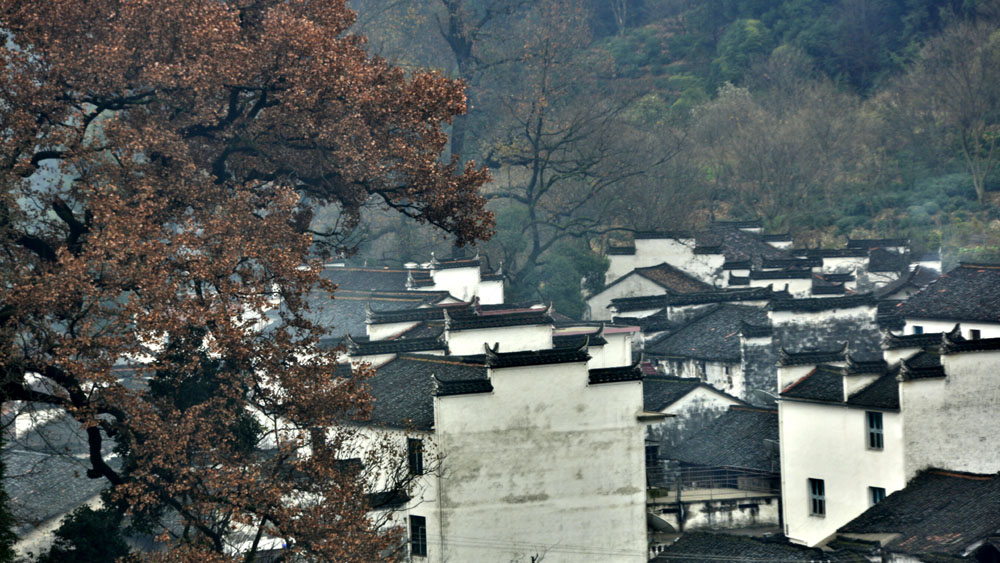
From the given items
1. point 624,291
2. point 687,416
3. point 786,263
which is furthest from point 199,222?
point 786,263

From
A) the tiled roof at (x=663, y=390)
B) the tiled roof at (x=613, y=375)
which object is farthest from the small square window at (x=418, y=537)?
the tiled roof at (x=663, y=390)

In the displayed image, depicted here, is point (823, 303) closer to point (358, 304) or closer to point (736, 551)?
point (358, 304)

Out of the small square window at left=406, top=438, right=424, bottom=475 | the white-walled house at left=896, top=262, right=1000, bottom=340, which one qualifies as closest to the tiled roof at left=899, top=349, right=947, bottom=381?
the white-walled house at left=896, top=262, right=1000, bottom=340

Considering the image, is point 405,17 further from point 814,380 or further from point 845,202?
point 814,380

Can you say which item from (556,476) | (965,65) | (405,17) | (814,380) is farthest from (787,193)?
(556,476)

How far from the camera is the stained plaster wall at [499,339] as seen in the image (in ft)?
86.7

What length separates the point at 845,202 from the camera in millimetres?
63500

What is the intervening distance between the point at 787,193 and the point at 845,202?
3.62 m

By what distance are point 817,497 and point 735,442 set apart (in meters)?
3.49

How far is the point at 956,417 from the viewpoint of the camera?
24.8 meters

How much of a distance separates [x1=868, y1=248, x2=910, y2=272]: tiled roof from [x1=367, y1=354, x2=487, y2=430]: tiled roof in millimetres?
32341

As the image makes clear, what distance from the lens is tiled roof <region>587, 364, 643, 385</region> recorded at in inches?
809

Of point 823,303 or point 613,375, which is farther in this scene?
point 823,303

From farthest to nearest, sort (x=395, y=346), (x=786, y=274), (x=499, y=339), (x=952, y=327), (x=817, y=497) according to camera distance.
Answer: (x=786, y=274)
(x=952, y=327)
(x=817, y=497)
(x=499, y=339)
(x=395, y=346)
